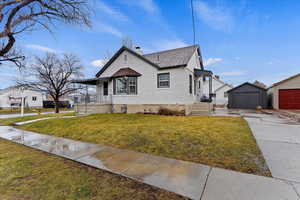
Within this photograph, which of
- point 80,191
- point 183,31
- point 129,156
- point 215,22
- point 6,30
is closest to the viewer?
point 80,191

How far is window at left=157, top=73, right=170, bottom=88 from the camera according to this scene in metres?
10.8

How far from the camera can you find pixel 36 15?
19.7 feet

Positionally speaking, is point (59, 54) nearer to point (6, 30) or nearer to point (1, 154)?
point (6, 30)

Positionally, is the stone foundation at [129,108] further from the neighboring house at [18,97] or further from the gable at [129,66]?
the neighboring house at [18,97]

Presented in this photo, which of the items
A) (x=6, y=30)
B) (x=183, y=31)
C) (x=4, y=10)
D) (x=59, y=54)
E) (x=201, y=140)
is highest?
(x=59, y=54)

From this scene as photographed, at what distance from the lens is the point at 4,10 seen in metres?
5.32

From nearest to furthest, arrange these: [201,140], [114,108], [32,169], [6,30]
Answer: [32,169] → [201,140] → [6,30] → [114,108]

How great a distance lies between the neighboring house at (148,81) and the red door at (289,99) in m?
8.47

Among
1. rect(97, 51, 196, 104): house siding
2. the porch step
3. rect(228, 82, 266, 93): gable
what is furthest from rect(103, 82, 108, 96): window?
rect(228, 82, 266, 93): gable

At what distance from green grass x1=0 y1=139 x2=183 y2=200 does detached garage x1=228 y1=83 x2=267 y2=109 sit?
18.1m

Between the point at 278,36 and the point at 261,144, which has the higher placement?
the point at 278,36

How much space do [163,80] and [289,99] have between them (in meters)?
13.1

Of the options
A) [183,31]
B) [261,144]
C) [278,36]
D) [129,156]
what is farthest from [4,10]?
[278,36]

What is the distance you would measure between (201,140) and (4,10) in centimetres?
929
